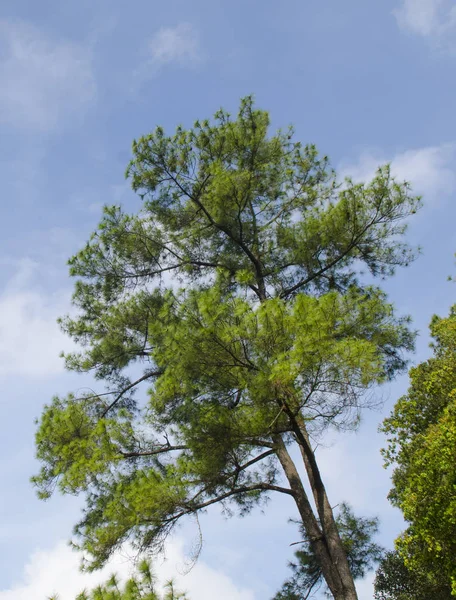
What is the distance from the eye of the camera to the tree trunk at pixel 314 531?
6.39m

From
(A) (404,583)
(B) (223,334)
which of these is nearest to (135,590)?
(B) (223,334)

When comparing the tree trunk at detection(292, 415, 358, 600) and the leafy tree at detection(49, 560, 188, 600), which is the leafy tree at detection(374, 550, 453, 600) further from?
the leafy tree at detection(49, 560, 188, 600)

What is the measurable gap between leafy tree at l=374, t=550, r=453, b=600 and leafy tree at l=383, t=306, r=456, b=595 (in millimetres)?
381

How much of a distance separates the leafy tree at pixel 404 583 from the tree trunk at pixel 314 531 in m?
2.43

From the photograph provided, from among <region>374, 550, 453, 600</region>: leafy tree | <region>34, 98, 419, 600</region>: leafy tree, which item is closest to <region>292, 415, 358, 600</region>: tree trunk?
<region>34, 98, 419, 600</region>: leafy tree

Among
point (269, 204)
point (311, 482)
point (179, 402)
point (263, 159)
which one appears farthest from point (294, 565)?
point (263, 159)

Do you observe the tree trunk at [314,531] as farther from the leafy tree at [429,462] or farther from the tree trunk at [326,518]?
the leafy tree at [429,462]

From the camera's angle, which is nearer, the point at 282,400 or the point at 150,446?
the point at 282,400

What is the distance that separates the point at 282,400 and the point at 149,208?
436cm

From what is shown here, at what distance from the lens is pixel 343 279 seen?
901 cm

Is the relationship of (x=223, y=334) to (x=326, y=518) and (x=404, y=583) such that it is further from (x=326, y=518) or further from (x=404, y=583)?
(x=404, y=583)

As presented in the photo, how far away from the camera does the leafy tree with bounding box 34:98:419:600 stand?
5988 mm

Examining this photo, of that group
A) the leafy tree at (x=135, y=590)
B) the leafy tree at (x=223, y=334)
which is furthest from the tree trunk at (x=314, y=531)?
the leafy tree at (x=135, y=590)

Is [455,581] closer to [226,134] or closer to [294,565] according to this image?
[294,565]
